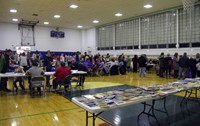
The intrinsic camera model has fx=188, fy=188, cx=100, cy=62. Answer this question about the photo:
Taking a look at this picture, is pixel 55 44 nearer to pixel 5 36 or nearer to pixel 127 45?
pixel 5 36

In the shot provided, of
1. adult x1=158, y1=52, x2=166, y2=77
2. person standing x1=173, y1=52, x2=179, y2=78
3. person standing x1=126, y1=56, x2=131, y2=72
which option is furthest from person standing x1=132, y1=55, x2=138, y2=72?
person standing x1=173, y1=52, x2=179, y2=78

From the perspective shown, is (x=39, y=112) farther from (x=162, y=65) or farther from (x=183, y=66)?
(x=162, y=65)

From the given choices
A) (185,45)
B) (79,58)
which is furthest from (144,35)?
(79,58)

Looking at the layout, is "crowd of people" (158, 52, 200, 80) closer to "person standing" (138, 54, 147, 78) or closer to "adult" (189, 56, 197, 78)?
"adult" (189, 56, 197, 78)

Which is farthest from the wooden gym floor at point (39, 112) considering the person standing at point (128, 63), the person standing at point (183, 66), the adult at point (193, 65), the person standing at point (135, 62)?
the person standing at point (128, 63)

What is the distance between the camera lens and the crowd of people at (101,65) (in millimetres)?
7109

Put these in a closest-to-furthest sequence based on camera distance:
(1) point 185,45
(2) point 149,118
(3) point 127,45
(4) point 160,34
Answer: (2) point 149,118
(1) point 185,45
(4) point 160,34
(3) point 127,45

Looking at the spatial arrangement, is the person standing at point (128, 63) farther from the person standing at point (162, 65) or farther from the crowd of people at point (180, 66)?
the person standing at point (162, 65)

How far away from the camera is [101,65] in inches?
475

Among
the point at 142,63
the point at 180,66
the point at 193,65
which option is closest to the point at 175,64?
the point at 180,66

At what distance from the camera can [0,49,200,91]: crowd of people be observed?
711cm

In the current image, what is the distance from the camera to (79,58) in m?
11.9

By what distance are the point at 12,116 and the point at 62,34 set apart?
1314cm

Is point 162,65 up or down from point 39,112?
up
